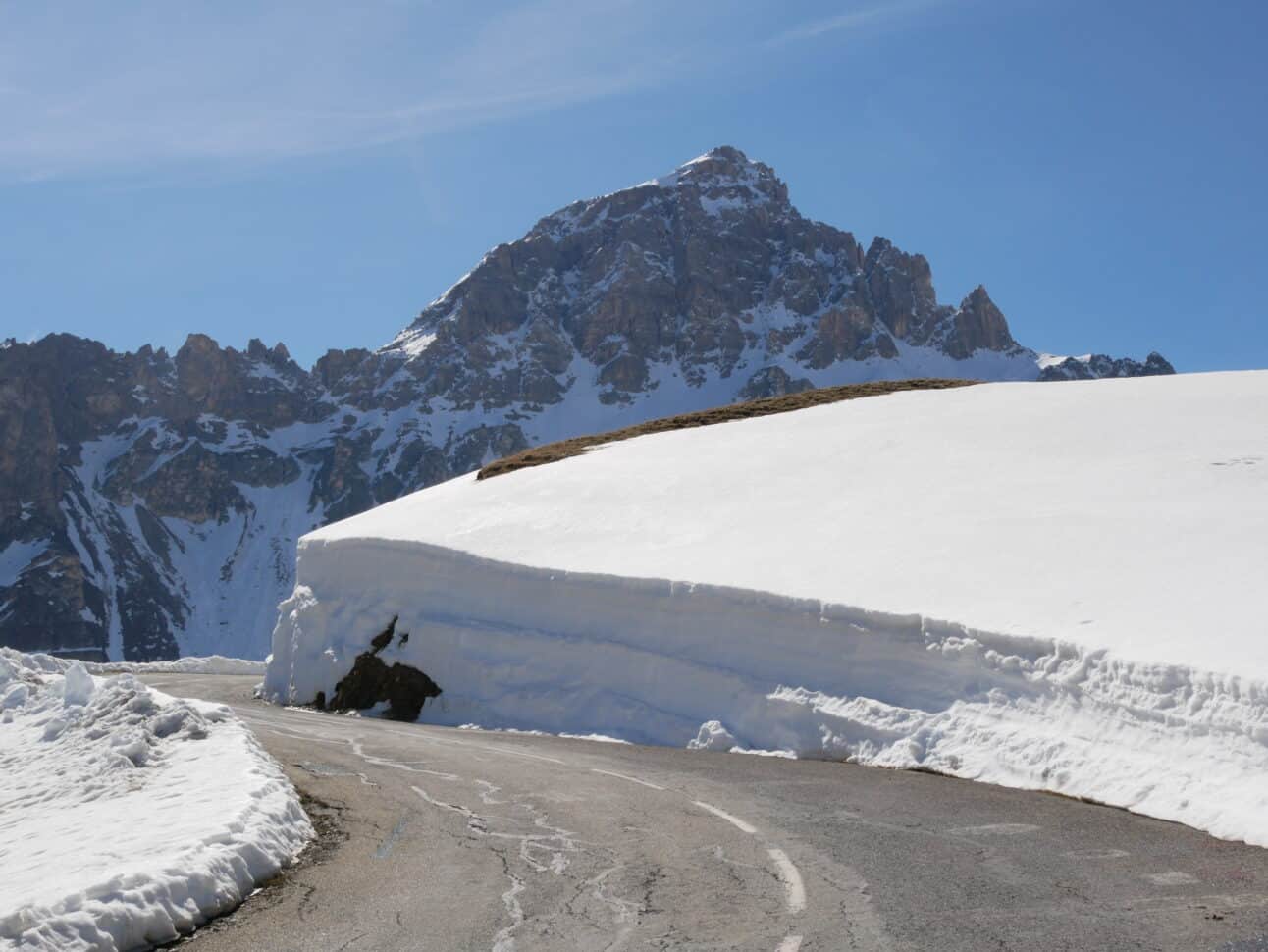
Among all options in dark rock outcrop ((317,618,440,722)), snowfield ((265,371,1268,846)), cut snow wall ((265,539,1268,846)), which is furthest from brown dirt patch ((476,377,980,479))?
dark rock outcrop ((317,618,440,722))

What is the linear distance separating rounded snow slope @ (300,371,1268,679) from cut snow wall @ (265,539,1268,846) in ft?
1.17

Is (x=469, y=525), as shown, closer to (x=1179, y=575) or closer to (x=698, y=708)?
(x=698, y=708)

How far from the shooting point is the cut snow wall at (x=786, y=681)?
9570 millimetres

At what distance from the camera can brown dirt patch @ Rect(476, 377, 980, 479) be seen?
1310 inches

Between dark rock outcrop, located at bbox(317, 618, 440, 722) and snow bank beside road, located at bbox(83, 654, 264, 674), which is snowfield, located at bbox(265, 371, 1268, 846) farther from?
snow bank beside road, located at bbox(83, 654, 264, 674)

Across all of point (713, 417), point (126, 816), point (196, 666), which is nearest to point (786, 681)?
point (126, 816)

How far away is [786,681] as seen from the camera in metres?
14.6

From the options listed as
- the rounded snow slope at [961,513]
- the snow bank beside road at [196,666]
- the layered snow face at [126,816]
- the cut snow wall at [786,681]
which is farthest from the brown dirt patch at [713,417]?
the layered snow face at [126,816]

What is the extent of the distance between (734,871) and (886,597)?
25.9 feet

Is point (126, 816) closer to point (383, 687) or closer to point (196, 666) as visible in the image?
point (383, 687)

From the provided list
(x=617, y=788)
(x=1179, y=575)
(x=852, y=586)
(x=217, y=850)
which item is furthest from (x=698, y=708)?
(x=217, y=850)

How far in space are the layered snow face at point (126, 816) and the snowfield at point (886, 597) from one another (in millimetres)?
6658

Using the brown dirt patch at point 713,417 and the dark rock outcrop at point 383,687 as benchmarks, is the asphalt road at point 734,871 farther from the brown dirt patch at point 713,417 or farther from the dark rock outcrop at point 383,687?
the brown dirt patch at point 713,417

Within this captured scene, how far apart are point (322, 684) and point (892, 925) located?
1870 centimetres
